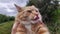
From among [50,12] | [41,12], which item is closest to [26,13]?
[41,12]

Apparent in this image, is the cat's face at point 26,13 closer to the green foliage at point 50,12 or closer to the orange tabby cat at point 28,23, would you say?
the orange tabby cat at point 28,23

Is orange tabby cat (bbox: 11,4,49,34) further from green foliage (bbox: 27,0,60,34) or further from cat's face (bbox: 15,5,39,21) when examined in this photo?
green foliage (bbox: 27,0,60,34)

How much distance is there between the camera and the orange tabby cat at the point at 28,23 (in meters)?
2.36

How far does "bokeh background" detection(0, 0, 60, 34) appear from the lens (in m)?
5.04

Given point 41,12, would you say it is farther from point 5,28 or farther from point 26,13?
point 26,13

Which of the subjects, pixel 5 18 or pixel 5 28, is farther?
pixel 5 18

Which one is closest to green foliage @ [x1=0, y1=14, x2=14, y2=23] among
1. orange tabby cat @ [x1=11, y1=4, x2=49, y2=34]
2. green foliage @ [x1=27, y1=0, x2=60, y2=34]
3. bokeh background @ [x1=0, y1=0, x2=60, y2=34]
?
bokeh background @ [x1=0, y1=0, x2=60, y2=34]

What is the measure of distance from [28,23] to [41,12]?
8.88 ft

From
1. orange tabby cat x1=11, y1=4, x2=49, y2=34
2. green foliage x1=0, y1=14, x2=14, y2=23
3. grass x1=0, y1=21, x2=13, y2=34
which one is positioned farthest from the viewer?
green foliage x1=0, y1=14, x2=14, y2=23

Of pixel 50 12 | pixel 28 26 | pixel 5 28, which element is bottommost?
pixel 5 28

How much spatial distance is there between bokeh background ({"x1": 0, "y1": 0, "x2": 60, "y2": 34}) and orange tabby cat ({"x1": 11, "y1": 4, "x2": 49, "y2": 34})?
2.45 meters

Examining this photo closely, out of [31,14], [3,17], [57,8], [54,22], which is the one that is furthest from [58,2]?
[31,14]

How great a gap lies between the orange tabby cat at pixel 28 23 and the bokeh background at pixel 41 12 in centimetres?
245

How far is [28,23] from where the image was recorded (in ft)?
7.82
